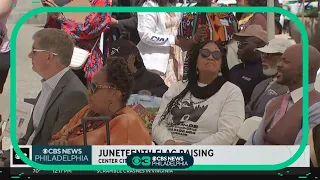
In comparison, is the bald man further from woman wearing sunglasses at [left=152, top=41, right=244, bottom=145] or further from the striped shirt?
the striped shirt

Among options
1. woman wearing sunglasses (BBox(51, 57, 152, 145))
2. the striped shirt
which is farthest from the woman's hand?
the striped shirt

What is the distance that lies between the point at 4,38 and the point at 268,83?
1268 mm

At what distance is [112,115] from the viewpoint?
11.5 feet

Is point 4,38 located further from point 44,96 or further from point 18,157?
point 18,157

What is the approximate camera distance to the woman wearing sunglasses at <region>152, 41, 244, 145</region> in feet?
11.6

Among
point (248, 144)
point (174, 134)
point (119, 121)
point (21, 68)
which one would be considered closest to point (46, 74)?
point (21, 68)

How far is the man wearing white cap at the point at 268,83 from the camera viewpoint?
350cm

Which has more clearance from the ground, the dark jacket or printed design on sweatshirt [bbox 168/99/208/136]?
the dark jacket

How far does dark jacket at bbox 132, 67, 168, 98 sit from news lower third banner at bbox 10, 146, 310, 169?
0.26m

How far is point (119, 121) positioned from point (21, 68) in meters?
0.51

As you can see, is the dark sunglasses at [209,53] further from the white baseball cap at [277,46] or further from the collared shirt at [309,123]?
the collared shirt at [309,123]

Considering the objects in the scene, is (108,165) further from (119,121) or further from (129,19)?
(129,19)

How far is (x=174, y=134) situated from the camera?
3.56 m

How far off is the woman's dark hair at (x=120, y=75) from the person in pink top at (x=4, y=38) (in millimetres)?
486
